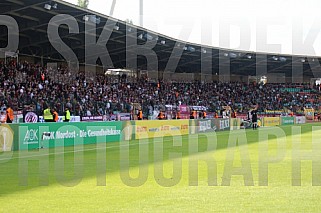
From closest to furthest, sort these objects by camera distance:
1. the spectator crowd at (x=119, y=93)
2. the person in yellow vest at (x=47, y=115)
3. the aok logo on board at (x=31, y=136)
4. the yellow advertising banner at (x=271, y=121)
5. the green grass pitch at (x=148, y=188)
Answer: the green grass pitch at (x=148, y=188) → the aok logo on board at (x=31, y=136) → the person in yellow vest at (x=47, y=115) → the spectator crowd at (x=119, y=93) → the yellow advertising banner at (x=271, y=121)

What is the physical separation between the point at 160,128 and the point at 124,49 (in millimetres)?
19201

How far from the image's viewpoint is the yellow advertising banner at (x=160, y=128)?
34384 millimetres

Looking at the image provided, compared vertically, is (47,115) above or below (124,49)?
below

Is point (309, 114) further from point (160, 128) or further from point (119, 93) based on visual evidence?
point (160, 128)

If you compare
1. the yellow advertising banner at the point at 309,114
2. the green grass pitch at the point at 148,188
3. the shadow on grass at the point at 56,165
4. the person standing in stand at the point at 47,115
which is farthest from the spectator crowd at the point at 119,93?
the green grass pitch at the point at 148,188

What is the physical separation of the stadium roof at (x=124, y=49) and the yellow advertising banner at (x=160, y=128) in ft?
29.0

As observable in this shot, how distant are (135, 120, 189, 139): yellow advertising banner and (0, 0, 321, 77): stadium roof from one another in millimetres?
8833

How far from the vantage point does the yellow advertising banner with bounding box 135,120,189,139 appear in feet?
113

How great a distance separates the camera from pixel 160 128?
3691 centimetres

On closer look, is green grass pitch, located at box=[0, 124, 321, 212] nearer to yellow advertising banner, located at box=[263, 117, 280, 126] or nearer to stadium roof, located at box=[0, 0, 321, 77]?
stadium roof, located at box=[0, 0, 321, 77]

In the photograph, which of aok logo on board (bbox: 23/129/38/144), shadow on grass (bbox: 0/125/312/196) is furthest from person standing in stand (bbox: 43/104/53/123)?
shadow on grass (bbox: 0/125/312/196)

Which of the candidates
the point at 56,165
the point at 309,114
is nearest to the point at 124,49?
the point at 309,114

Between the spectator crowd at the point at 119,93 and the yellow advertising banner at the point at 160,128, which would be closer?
the yellow advertising banner at the point at 160,128

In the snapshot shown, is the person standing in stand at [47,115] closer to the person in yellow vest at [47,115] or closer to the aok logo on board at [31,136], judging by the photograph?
the person in yellow vest at [47,115]
